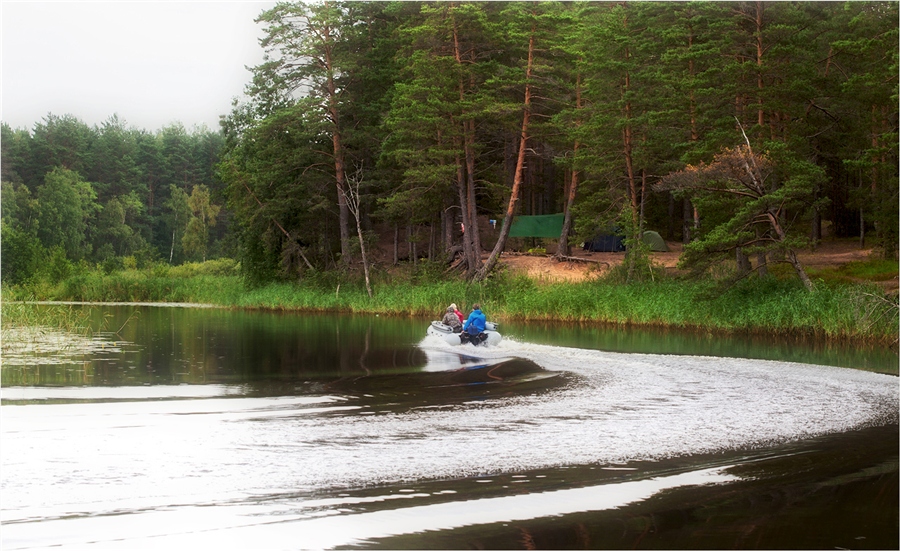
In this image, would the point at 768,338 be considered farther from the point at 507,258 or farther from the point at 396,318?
the point at 507,258

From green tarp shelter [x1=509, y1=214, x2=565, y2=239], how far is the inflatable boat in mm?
24308

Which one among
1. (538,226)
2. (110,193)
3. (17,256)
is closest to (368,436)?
(538,226)

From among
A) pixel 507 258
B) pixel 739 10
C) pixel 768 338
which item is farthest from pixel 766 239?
pixel 507 258

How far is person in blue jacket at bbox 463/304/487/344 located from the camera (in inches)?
925

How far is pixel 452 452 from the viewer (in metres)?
10.8

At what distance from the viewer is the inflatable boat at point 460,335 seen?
76.9 ft

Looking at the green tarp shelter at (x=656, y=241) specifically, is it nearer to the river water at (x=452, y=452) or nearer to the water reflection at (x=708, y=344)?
the water reflection at (x=708, y=344)

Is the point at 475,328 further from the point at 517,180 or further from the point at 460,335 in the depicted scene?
the point at 517,180

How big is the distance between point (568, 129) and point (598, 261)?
7.01 meters

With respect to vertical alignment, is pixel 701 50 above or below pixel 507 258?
above

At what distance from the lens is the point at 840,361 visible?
64.5ft

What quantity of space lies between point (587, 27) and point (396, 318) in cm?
1588

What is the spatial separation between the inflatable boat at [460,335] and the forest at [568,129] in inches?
295

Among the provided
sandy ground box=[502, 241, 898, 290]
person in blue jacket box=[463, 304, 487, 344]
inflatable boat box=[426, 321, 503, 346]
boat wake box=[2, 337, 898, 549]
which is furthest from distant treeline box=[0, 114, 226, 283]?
boat wake box=[2, 337, 898, 549]
